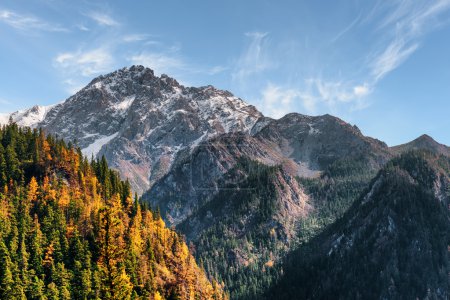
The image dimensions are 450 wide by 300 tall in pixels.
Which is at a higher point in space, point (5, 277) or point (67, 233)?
point (67, 233)

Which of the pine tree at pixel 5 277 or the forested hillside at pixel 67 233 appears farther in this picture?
the forested hillside at pixel 67 233

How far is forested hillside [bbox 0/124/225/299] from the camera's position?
11406cm

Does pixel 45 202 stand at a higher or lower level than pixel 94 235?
higher

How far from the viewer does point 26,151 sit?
174m

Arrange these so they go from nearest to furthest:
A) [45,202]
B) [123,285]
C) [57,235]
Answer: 1. [123,285]
2. [57,235]
3. [45,202]

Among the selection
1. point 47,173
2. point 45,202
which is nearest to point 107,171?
point 47,173

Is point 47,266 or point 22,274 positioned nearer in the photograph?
point 22,274

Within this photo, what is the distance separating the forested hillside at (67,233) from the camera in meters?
114

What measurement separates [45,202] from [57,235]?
748 inches

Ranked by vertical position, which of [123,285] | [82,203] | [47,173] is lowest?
[123,285]

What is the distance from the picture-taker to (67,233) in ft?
440

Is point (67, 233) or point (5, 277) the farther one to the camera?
point (67, 233)

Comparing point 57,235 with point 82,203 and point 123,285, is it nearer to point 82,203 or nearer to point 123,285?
point 82,203

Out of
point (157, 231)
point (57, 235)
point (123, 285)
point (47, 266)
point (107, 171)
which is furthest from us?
point (107, 171)
